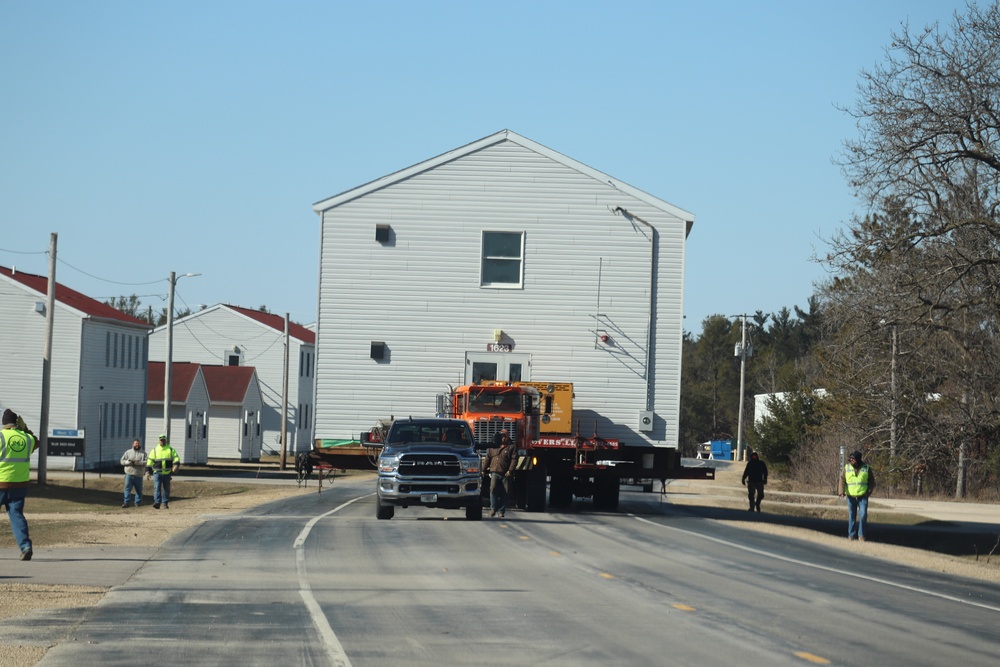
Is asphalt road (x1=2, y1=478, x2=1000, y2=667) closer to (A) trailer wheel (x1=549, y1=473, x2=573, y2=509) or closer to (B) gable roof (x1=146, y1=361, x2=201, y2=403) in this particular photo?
(A) trailer wheel (x1=549, y1=473, x2=573, y2=509)

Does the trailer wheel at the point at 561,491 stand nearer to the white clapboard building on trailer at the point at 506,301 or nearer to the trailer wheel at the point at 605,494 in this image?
the trailer wheel at the point at 605,494

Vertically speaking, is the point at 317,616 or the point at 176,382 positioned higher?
the point at 176,382

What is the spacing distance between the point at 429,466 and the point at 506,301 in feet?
22.8

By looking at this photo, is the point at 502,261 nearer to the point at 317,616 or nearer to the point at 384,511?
the point at 384,511

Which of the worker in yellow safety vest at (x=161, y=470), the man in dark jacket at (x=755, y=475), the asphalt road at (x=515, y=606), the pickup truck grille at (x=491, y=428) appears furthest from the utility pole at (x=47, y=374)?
the man in dark jacket at (x=755, y=475)

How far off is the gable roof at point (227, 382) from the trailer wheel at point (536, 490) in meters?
46.3

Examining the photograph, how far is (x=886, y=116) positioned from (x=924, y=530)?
11156 mm

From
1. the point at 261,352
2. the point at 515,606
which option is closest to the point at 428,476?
the point at 515,606

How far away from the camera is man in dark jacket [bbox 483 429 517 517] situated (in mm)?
26266

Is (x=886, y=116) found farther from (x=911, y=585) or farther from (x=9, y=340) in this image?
(x=9, y=340)

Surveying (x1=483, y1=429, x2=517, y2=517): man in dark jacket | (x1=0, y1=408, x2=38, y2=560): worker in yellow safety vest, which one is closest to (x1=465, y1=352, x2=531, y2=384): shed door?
(x1=483, y1=429, x2=517, y2=517): man in dark jacket

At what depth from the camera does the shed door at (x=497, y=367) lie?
30.3m

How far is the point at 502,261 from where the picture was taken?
101 ft

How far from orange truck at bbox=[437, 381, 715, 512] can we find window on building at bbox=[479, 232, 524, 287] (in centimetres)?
277
